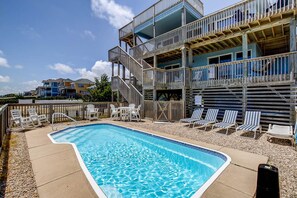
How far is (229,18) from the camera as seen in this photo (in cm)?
898

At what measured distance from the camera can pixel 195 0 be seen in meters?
12.4

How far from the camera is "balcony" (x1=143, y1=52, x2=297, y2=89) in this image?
7.32 metres

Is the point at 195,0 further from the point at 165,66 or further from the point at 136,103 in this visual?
the point at 136,103

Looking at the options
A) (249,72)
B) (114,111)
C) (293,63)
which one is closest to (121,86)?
(114,111)

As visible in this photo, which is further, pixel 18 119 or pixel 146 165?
pixel 18 119

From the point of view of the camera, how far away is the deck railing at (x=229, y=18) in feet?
24.5

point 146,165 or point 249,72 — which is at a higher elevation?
point 249,72

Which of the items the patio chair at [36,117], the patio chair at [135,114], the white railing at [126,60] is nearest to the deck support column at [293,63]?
the patio chair at [135,114]

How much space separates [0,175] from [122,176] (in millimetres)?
2871

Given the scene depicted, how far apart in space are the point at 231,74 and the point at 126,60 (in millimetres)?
9115

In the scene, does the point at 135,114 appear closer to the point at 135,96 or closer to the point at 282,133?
the point at 135,96

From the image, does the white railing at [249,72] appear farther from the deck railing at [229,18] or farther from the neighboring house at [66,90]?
the neighboring house at [66,90]

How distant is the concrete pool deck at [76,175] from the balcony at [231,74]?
5.17 meters

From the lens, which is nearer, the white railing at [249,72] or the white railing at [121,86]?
the white railing at [249,72]
